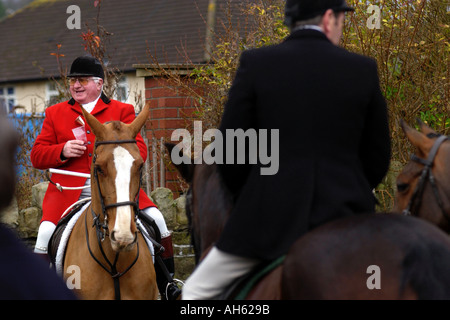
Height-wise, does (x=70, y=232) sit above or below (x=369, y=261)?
below

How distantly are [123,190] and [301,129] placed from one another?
206 centimetres

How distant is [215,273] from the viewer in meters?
2.79

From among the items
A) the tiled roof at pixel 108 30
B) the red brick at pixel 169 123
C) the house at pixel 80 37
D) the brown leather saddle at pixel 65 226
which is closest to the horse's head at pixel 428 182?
the brown leather saddle at pixel 65 226

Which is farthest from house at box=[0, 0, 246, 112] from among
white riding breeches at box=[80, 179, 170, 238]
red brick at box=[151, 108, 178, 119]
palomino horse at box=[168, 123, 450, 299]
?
palomino horse at box=[168, 123, 450, 299]

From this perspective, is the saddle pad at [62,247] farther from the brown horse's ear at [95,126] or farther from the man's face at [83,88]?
the man's face at [83,88]

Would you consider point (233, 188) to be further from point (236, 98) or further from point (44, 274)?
point (44, 274)

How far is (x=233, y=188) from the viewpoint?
2.95 meters

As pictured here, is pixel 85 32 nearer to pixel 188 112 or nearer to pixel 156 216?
pixel 188 112

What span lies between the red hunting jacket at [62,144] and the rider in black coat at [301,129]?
105 inches

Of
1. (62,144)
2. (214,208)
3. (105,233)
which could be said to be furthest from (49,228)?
(214,208)

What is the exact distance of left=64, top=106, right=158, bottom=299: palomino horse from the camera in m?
4.39

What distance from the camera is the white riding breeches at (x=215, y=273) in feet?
8.95

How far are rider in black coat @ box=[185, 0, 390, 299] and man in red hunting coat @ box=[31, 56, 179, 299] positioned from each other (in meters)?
2.65

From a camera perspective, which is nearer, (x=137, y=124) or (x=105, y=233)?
(x=105, y=233)
